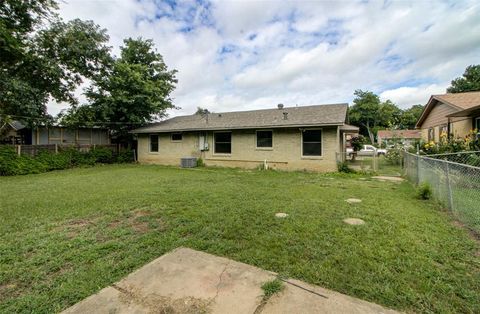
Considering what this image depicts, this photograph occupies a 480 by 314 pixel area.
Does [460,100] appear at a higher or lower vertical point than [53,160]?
higher

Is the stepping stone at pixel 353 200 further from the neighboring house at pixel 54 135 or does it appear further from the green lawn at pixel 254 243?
the neighboring house at pixel 54 135

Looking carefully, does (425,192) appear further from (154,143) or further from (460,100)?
(154,143)

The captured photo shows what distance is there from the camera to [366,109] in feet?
165

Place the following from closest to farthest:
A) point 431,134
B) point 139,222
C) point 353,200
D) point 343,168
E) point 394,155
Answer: point 139,222 → point 353,200 → point 343,168 → point 394,155 → point 431,134

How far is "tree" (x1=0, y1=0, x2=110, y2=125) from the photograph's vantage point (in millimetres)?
12391

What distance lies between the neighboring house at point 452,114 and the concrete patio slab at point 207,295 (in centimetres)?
1158

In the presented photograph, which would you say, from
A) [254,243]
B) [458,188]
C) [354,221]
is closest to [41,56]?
[254,243]

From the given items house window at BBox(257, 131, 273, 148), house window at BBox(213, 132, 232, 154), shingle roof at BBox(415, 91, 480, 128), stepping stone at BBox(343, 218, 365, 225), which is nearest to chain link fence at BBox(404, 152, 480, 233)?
stepping stone at BBox(343, 218, 365, 225)

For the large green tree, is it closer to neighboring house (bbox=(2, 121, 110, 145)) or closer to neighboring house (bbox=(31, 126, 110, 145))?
neighboring house (bbox=(31, 126, 110, 145))

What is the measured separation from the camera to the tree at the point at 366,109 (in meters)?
49.7

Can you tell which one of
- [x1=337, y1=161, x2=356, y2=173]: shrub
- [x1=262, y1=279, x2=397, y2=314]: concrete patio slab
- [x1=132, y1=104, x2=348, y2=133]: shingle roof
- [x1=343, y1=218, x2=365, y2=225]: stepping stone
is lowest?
[x1=262, y1=279, x2=397, y2=314]: concrete patio slab

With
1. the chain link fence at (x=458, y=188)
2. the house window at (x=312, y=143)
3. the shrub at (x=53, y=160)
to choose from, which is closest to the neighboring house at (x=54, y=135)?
the shrub at (x=53, y=160)

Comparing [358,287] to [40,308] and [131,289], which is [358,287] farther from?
[40,308]

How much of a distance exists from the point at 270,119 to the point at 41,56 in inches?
577
